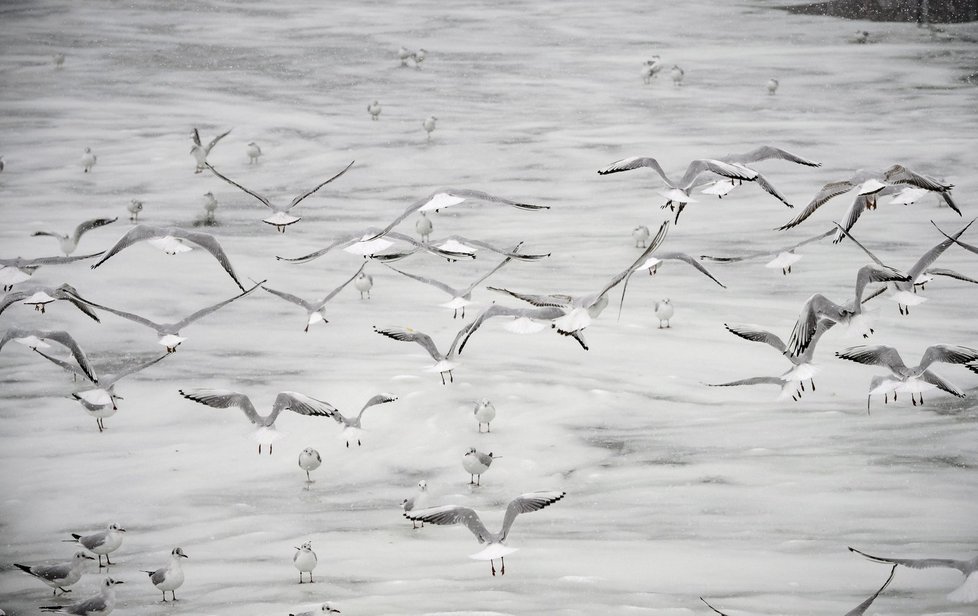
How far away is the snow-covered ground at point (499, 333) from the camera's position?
714cm

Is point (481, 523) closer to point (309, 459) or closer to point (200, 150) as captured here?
point (309, 459)

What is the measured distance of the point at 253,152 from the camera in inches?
626

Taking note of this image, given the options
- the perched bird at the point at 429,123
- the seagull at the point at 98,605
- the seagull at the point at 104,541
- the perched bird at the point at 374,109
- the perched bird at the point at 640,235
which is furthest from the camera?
the perched bird at the point at 374,109

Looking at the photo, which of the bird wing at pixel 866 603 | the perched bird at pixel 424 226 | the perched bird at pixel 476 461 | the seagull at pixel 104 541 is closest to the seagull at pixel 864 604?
the bird wing at pixel 866 603

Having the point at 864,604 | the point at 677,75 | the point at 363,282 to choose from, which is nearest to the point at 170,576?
the point at 864,604

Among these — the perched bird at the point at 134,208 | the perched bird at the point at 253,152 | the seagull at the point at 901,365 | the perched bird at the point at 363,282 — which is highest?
the perched bird at the point at 253,152

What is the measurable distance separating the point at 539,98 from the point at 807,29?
5842 millimetres

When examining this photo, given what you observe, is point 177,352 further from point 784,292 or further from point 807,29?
point 807,29

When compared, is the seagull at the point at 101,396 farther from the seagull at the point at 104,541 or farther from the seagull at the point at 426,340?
the seagull at the point at 426,340

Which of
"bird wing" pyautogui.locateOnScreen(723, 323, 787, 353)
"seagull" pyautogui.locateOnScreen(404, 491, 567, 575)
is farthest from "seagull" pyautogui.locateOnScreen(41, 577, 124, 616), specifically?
"bird wing" pyautogui.locateOnScreen(723, 323, 787, 353)

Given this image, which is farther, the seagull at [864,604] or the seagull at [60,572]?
the seagull at [60,572]

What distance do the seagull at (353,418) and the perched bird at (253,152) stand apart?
7749 millimetres

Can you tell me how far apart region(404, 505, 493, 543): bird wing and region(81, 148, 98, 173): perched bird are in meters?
10.7

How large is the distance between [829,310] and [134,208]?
8.95 meters
